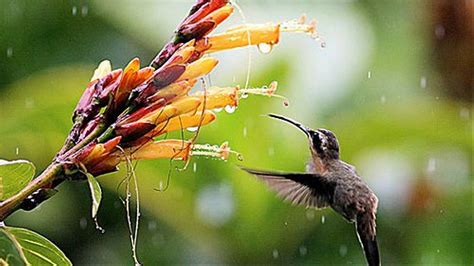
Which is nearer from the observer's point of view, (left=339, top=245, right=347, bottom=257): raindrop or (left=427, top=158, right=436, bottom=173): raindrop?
(left=339, top=245, right=347, bottom=257): raindrop

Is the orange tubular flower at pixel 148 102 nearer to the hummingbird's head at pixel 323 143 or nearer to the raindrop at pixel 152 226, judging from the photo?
the hummingbird's head at pixel 323 143

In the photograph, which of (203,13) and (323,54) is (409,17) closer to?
(323,54)

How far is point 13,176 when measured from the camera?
2.39 ft

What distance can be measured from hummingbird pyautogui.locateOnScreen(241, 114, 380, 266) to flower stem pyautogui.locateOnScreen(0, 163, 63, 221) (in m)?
0.37

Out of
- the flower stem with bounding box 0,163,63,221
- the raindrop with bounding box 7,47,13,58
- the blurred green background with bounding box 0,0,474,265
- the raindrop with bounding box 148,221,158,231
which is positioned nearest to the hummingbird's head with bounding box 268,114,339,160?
the flower stem with bounding box 0,163,63,221

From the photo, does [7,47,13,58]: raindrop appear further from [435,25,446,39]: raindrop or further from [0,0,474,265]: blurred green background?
[435,25,446,39]: raindrop

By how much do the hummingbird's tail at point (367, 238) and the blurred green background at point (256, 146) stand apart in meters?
0.85

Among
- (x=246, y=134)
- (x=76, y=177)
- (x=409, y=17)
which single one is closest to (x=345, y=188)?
(x=76, y=177)

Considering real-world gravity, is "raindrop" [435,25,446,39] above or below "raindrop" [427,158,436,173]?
above

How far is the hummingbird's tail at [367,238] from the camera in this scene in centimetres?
119

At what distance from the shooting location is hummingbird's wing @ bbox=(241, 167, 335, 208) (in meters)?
1.12

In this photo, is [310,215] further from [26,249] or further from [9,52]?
[26,249]

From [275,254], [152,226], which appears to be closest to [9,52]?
[152,226]

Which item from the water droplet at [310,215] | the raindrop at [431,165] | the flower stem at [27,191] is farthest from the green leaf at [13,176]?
the raindrop at [431,165]
